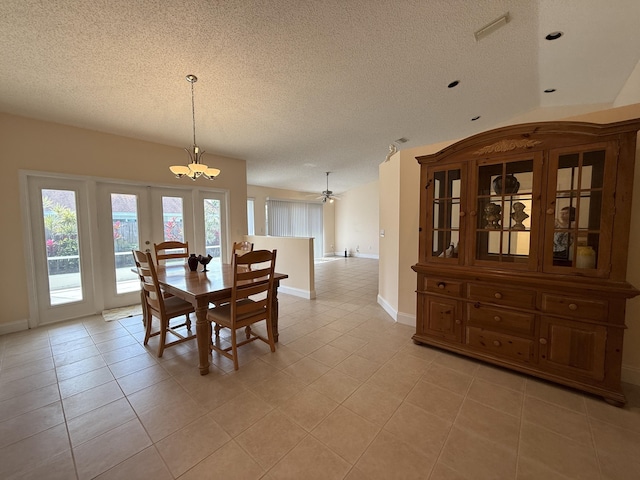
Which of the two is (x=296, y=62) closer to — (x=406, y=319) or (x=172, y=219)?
(x=406, y=319)

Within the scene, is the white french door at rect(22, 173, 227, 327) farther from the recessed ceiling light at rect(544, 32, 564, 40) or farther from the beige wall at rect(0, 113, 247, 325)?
the recessed ceiling light at rect(544, 32, 564, 40)

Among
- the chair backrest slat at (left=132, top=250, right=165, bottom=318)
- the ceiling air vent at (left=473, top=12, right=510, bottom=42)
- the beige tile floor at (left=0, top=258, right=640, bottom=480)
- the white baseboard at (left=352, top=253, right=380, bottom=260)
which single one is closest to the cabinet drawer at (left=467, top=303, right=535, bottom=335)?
the beige tile floor at (left=0, top=258, right=640, bottom=480)

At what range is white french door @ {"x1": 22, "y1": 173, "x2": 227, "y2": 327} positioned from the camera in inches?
129

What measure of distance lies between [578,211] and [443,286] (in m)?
1.15

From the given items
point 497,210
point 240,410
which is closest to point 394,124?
point 497,210

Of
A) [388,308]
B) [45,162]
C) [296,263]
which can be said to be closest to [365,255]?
[296,263]

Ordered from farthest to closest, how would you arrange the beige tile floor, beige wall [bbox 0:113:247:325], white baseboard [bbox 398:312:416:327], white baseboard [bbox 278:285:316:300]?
white baseboard [bbox 278:285:316:300], white baseboard [bbox 398:312:416:327], beige wall [bbox 0:113:247:325], the beige tile floor

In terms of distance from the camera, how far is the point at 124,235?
395cm

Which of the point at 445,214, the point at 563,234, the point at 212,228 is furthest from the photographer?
the point at 212,228

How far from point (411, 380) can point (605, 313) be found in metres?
1.45

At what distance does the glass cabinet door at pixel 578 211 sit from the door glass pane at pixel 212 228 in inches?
192

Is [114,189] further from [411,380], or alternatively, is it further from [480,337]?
[480,337]

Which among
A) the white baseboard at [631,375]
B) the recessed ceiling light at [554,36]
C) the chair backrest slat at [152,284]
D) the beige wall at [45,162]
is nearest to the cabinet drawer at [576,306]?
the white baseboard at [631,375]

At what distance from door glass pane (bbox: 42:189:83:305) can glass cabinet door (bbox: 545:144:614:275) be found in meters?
5.42
